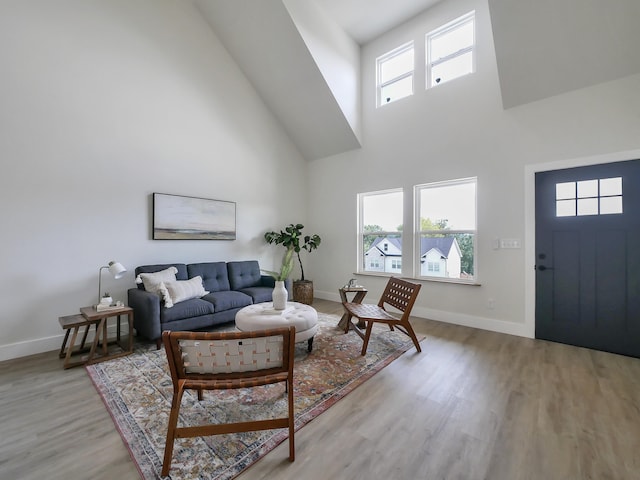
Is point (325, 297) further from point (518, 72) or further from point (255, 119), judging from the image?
point (518, 72)

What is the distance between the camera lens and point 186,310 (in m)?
3.15

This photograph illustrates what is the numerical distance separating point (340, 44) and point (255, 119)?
190 cm

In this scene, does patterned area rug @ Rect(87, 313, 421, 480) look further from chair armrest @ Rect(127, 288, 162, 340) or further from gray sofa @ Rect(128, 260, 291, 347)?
gray sofa @ Rect(128, 260, 291, 347)

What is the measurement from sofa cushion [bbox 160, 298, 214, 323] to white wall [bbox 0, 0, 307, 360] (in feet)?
3.07

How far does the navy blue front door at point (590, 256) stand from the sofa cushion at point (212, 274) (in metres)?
4.15

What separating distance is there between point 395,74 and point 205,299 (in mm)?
4661

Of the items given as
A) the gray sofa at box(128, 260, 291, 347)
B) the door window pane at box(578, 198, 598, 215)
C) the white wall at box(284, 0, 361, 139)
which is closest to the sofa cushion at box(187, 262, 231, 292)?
the gray sofa at box(128, 260, 291, 347)

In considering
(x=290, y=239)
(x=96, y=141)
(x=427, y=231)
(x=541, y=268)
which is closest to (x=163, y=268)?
(x=96, y=141)

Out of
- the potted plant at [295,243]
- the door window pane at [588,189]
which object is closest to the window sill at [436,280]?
the potted plant at [295,243]

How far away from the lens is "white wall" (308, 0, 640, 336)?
3039 millimetres

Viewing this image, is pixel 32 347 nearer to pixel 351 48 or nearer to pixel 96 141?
pixel 96 141

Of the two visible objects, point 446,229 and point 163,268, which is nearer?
point 163,268

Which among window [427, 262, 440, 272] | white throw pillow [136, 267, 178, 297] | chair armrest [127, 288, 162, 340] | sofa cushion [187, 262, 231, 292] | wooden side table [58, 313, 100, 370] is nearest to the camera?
wooden side table [58, 313, 100, 370]

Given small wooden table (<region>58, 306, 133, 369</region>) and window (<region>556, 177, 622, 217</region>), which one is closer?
small wooden table (<region>58, 306, 133, 369</region>)
